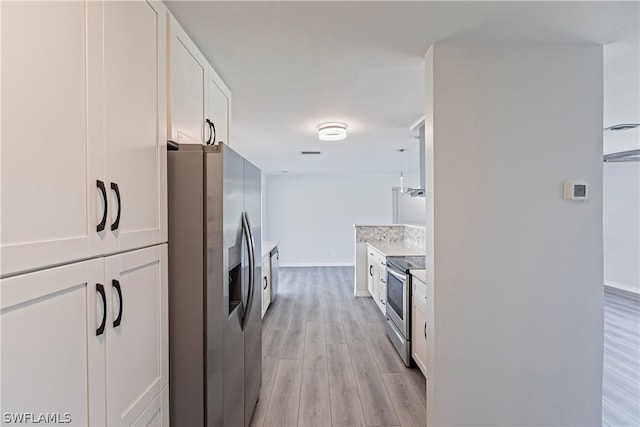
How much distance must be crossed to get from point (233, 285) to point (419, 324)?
1674 mm

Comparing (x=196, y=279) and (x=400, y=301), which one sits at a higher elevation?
(x=196, y=279)

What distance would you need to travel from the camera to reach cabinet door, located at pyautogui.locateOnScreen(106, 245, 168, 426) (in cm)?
98

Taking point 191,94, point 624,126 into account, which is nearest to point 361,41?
point 191,94

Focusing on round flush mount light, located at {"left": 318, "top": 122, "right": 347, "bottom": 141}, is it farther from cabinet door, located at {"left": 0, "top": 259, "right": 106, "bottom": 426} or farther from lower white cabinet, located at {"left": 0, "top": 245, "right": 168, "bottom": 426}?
cabinet door, located at {"left": 0, "top": 259, "right": 106, "bottom": 426}

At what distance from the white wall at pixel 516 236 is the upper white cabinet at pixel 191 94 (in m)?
1.32

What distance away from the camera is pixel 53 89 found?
76 centimetres

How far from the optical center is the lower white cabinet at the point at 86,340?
69cm

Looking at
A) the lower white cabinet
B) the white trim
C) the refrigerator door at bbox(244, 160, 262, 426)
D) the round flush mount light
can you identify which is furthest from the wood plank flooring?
the round flush mount light

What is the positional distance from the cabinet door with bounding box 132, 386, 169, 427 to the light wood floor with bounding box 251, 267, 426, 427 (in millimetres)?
963

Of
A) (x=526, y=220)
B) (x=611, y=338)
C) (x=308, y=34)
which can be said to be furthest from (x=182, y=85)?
(x=611, y=338)

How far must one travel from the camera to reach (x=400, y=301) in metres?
3.07

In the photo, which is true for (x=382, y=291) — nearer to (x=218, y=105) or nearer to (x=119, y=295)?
(x=218, y=105)

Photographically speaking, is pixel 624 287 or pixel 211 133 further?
pixel 624 287

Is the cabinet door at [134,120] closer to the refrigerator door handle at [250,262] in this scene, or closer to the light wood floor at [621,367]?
the refrigerator door handle at [250,262]
